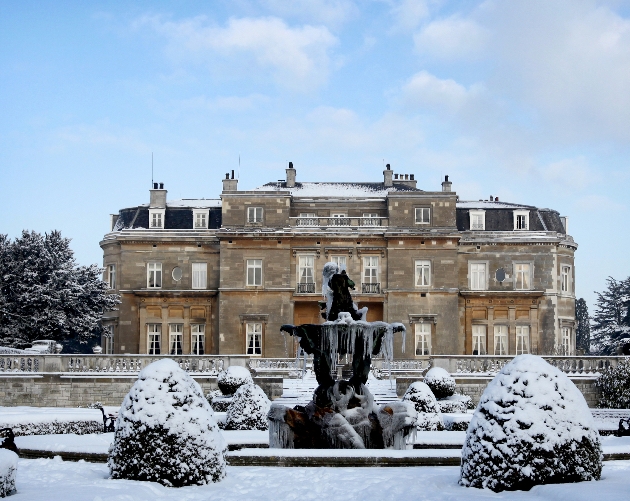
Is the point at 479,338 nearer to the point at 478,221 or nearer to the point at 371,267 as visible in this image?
the point at 478,221

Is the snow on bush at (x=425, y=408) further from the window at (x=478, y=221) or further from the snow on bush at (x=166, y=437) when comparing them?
the window at (x=478, y=221)

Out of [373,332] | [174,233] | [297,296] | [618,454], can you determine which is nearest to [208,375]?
[297,296]

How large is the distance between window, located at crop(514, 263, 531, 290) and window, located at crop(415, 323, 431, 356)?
5.53m

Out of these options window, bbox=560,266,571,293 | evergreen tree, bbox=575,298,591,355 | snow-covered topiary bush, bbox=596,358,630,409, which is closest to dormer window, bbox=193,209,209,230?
window, bbox=560,266,571,293

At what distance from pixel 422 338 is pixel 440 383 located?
16.6 metres

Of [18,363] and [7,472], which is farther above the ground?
[18,363]

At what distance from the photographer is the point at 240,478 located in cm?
1057

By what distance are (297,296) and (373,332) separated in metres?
27.8

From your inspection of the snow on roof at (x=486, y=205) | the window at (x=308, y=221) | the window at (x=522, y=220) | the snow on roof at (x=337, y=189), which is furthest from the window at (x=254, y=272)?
the window at (x=522, y=220)

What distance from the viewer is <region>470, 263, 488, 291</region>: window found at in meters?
45.2

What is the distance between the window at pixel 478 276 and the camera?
148 ft

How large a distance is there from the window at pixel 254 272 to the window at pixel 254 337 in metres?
2.00

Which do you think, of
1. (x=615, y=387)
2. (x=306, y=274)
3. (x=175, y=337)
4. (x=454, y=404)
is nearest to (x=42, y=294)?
(x=175, y=337)

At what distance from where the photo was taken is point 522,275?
45312mm
